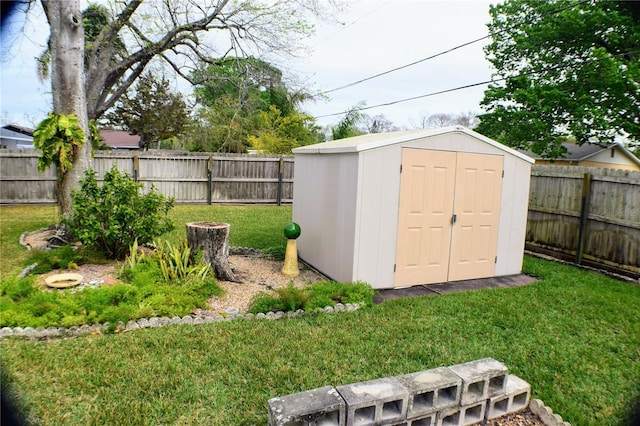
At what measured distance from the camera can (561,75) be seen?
14.9m

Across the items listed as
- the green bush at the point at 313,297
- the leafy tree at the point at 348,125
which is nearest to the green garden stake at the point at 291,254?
the green bush at the point at 313,297

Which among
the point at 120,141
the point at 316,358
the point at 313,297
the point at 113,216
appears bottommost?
the point at 316,358

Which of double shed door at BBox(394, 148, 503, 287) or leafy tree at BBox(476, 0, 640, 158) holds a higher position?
leafy tree at BBox(476, 0, 640, 158)

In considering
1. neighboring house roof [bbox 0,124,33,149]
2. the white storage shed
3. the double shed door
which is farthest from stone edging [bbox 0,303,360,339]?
neighboring house roof [bbox 0,124,33,149]

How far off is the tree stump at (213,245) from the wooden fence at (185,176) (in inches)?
310

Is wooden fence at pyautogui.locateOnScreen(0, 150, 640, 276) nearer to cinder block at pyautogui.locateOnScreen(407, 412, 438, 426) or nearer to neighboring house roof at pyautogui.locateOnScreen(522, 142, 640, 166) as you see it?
cinder block at pyautogui.locateOnScreen(407, 412, 438, 426)

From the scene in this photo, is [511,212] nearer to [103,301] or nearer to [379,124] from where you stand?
[103,301]

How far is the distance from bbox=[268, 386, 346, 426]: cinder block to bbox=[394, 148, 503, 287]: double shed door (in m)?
3.46

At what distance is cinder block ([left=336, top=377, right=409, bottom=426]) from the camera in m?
2.27

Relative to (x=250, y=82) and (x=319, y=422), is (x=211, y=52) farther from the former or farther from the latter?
(x=319, y=422)

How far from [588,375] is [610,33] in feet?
47.2

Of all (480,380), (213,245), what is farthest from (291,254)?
(480,380)

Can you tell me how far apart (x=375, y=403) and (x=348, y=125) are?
57.5 ft

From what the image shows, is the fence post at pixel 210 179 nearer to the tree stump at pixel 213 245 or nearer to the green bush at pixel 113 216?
the green bush at pixel 113 216
